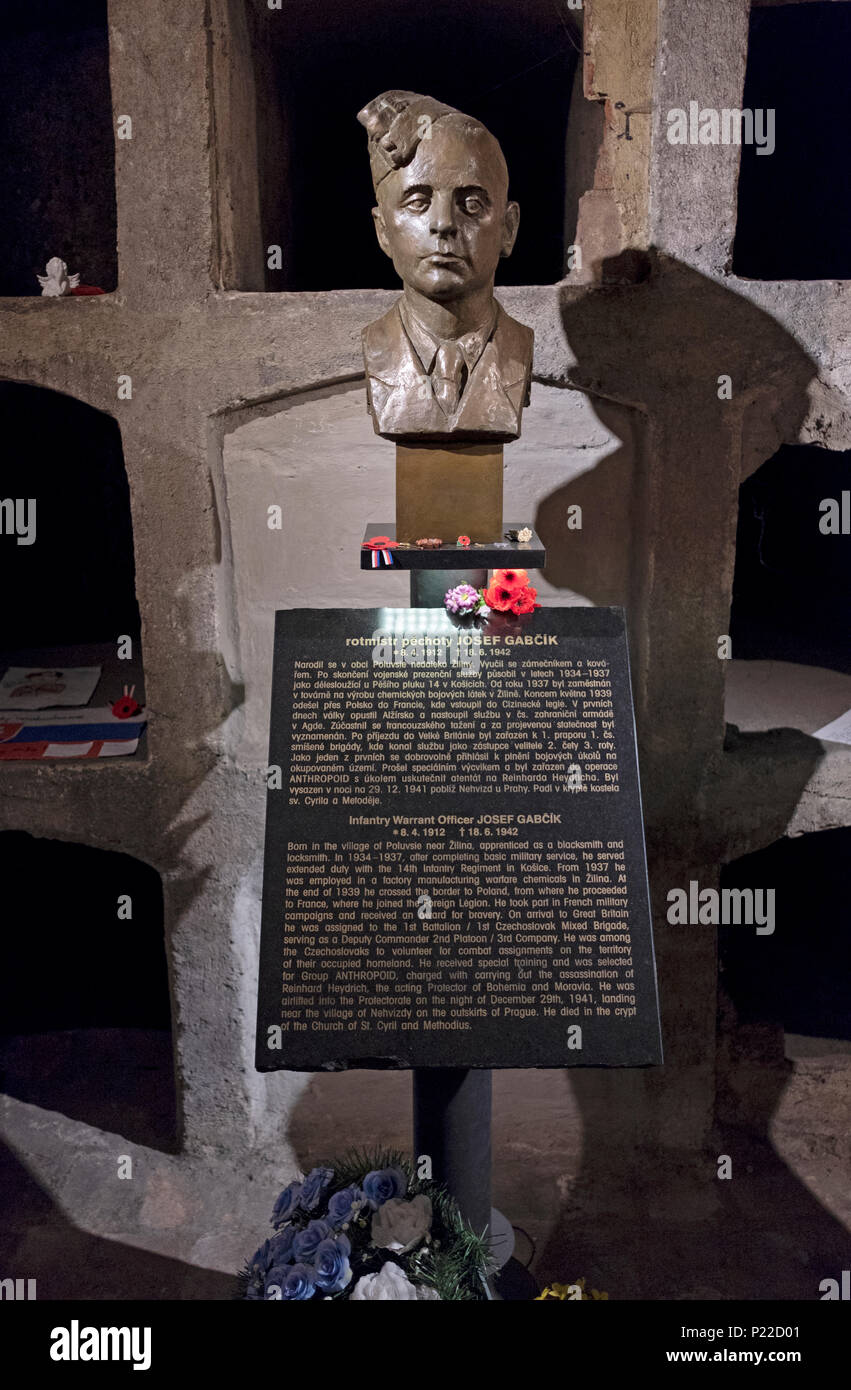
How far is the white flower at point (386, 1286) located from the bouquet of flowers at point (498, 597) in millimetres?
1894

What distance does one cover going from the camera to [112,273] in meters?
6.08

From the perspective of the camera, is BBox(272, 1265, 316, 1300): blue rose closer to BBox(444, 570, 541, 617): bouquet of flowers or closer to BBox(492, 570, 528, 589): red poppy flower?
BBox(444, 570, 541, 617): bouquet of flowers

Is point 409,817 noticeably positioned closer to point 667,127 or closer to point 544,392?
point 544,392

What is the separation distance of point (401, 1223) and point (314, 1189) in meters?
0.35

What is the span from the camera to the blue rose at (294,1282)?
10.1 ft

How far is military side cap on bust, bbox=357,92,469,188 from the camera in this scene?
3443 mm

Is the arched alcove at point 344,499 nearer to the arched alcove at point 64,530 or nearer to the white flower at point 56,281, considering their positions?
the white flower at point 56,281

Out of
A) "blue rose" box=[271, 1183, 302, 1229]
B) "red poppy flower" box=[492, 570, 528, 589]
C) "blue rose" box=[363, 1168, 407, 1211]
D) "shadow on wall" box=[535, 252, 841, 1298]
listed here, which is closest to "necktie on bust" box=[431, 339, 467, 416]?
"red poppy flower" box=[492, 570, 528, 589]

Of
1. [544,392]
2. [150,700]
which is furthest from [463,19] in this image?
[150,700]

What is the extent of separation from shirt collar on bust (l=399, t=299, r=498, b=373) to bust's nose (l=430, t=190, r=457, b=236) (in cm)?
33

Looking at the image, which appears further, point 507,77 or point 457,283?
point 507,77

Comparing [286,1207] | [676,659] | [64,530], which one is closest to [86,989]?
[64,530]

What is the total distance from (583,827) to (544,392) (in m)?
2.34

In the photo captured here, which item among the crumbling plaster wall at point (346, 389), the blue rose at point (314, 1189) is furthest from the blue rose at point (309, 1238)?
the crumbling plaster wall at point (346, 389)
